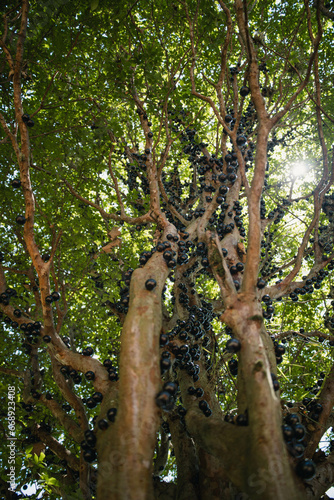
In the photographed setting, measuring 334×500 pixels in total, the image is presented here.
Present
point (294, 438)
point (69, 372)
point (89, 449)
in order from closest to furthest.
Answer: point (294, 438), point (89, 449), point (69, 372)

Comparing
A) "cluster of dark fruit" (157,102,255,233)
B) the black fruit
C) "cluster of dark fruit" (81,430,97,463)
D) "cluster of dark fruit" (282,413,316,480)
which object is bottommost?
"cluster of dark fruit" (282,413,316,480)

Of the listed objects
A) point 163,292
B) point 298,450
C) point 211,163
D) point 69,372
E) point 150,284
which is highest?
point 211,163

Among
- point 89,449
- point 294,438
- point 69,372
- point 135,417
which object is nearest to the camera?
point 135,417

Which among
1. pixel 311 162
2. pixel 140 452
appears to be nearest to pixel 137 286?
pixel 140 452

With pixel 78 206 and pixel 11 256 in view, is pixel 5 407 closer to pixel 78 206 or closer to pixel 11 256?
pixel 11 256

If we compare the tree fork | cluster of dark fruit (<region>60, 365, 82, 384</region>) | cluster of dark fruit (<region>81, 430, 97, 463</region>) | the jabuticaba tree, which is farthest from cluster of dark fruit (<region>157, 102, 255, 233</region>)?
cluster of dark fruit (<region>81, 430, 97, 463</region>)

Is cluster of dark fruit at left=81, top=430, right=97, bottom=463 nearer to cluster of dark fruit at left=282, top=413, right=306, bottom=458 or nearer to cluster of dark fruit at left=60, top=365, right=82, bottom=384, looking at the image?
cluster of dark fruit at left=60, top=365, right=82, bottom=384

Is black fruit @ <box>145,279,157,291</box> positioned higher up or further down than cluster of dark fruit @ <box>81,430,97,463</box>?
higher up

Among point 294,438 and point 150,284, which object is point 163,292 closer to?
point 150,284

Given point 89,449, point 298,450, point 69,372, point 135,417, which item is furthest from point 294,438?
point 69,372

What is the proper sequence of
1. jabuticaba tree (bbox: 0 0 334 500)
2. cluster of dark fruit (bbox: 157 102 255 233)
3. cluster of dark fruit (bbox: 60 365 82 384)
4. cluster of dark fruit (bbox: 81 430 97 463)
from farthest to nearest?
cluster of dark fruit (bbox: 157 102 255 233) < cluster of dark fruit (bbox: 60 365 82 384) < cluster of dark fruit (bbox: 81 430 97 463) < jabuticaba tree (bbox: 0 0 334 500)

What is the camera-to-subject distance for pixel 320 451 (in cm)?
303

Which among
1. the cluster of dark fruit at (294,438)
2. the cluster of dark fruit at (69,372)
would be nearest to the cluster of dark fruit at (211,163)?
the cluster of dark fruit at (294,438)

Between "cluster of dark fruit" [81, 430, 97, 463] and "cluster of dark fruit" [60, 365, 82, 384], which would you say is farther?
"cluster of dark fruit" [60, 365, 82, 384]
